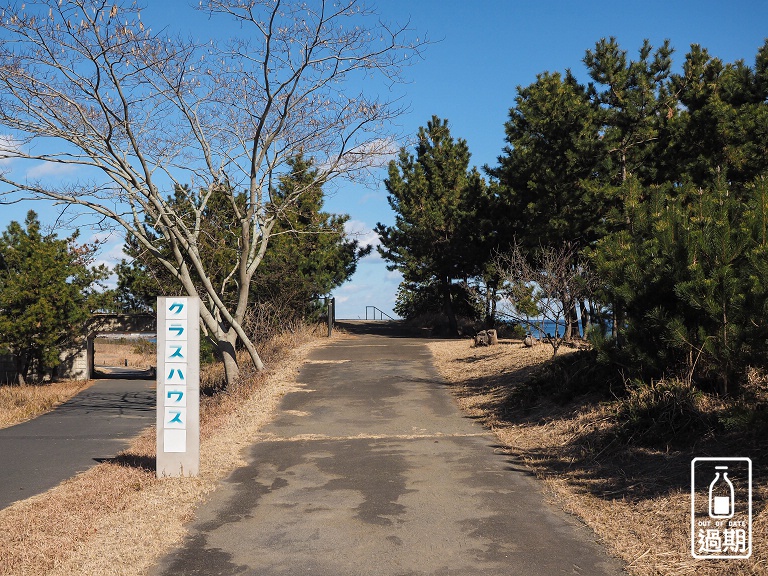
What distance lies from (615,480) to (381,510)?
2.60 m

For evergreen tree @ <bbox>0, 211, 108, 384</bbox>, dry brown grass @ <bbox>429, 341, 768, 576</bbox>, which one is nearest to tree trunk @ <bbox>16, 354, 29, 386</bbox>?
evergreen tree @ <bbox>0, 211, 108, 384</bbox>

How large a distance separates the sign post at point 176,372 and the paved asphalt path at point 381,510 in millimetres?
901

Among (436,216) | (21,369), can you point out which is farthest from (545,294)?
(21,369)

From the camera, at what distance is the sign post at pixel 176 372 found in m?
9.06

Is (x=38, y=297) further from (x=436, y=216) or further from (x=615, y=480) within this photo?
Answer: (x=615, y=480)

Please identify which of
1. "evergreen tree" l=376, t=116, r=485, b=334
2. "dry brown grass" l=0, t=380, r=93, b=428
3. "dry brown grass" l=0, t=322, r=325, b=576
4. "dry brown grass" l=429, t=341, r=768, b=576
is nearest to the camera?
"dry brown grass" l=429, t=341, r=768, b=576

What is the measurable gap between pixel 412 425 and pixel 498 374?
421cm

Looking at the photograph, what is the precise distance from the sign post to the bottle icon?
577 centimetres

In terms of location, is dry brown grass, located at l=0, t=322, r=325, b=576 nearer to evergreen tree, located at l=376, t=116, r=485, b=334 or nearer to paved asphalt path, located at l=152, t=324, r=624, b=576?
paved asphalt path, located at l=152, t=324, r=624, b=576

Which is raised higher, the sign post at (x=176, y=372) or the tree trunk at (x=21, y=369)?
the sign post at (x=176, y=372)

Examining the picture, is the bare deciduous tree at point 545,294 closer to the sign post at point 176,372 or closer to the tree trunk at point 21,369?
the sign post at point 176,372

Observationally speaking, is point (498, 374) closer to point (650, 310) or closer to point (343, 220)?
point (650, 310)

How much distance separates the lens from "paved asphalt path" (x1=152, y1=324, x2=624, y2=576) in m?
5.89

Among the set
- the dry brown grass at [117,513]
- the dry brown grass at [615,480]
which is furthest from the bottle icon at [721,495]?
the dry brown grass at [117,513]
